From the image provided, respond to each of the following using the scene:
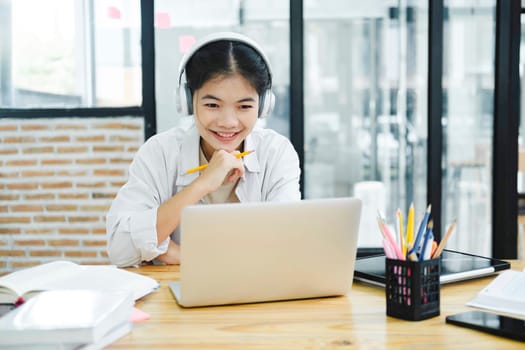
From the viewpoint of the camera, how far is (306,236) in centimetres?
107

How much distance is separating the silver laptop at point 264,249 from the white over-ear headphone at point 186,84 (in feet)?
2.49

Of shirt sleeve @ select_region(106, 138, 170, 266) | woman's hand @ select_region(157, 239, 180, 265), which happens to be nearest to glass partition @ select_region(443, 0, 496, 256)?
shirt sleeve @ select_region(106, 138, 170, 266)

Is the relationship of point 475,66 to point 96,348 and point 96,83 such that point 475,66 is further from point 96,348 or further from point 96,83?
point 96,348

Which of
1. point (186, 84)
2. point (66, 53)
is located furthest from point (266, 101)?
point (66, 53)

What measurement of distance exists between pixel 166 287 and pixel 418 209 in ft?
8.73

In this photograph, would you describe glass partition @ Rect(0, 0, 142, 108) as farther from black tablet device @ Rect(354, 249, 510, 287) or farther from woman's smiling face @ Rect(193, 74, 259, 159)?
black tablet device @ Rect(354, 249, 510, 287)

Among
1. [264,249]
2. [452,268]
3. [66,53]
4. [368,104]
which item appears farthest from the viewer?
[368,104]

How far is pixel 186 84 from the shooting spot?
177 cm

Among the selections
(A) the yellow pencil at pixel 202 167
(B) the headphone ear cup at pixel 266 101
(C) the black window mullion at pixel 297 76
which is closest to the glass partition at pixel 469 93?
(C) the black window mullion at pixel 297 76

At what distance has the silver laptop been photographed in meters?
1.03

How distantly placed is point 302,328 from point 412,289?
210 mm

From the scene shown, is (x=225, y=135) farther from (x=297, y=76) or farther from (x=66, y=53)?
(x=66, y=53)

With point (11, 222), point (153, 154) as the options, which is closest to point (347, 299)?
point (153, 154)

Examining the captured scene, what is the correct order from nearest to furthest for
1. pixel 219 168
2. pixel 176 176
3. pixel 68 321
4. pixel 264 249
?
1. pixel 68 321
2. pixel 264 249
3. pixel 219 168
4. pixel 176 176
